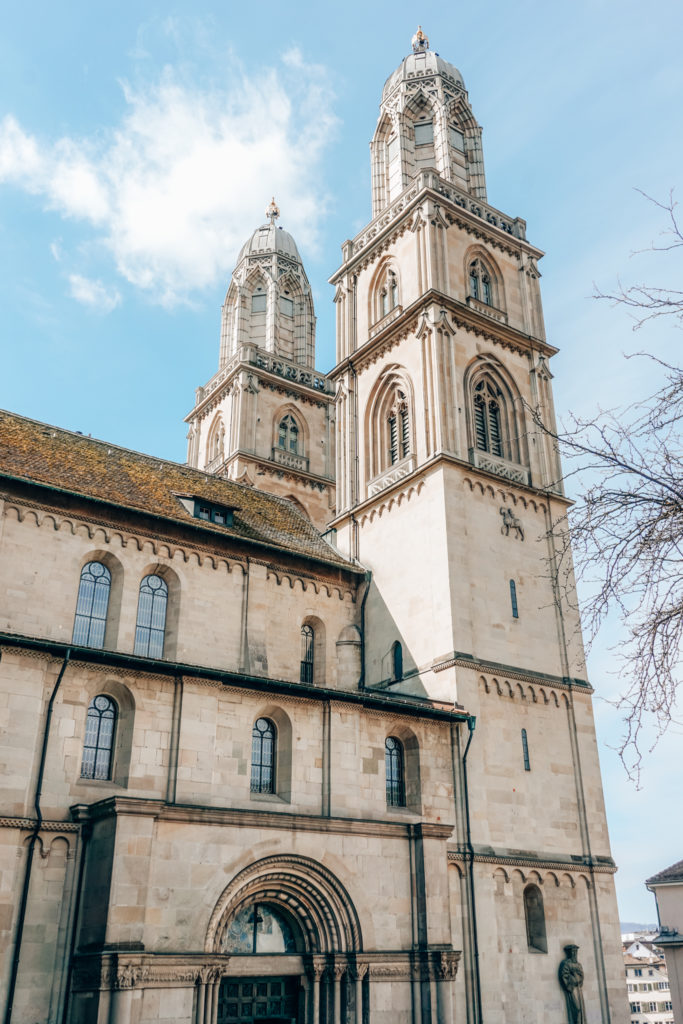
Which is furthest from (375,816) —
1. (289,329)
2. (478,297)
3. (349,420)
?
(289,329)

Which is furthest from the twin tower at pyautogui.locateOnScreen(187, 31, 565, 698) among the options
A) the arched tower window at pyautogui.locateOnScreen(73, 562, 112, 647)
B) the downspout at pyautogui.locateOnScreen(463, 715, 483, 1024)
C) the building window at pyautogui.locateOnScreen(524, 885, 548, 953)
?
the arched tower window at pyautogui.locateOnScreen(73, 562, 112, 647)

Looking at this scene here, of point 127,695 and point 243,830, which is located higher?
point 127,695

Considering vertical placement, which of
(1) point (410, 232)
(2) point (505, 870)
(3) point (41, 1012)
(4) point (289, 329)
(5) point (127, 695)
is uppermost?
(4) point (289, 329)

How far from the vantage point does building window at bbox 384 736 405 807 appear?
24.2 metres

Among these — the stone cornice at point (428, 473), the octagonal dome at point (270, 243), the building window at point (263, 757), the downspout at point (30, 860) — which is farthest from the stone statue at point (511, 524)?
the octagonal dome at point (270, 243)

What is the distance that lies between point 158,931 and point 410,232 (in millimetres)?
25948

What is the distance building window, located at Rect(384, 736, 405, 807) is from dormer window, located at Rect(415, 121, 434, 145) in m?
25.8

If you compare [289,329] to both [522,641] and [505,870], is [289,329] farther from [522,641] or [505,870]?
[505,870]

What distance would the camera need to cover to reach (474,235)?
117 ft

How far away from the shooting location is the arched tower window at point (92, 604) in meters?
23.3

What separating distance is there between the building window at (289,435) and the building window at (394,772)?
78.5ft

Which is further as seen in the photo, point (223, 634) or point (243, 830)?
point (223, 634)

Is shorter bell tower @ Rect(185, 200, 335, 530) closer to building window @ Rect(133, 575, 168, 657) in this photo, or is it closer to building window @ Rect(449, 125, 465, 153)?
building window @ Rect(449, 125, 465, 153)

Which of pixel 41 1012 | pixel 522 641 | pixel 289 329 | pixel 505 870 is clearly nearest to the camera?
pixel 41 1012
